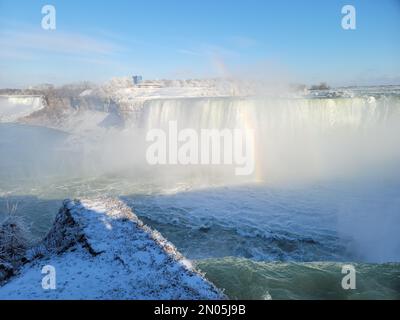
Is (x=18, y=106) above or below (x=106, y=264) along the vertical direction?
above

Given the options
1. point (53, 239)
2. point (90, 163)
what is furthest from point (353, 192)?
point (90, 163)

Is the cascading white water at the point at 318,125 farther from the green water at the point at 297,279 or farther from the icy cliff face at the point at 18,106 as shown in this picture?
the icy cliff face at the point at 18,106

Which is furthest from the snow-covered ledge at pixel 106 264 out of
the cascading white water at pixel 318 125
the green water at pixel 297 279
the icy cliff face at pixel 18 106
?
the icy cliff face at pixel 18 106

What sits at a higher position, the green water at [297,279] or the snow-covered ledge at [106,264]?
the snow-covered ledge at [106,264]

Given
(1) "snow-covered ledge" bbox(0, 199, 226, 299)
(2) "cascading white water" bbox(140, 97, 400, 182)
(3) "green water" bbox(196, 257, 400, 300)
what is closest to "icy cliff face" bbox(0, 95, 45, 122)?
(2) "cascading white water" bbox(140, 97, 400, 182)

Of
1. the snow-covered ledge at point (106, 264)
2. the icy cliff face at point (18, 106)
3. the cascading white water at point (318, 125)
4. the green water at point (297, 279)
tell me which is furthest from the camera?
the icy cliff face at point (18, 106)

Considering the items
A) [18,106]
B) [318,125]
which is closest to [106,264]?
[318,125]

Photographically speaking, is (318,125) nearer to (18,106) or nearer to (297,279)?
(297,279)

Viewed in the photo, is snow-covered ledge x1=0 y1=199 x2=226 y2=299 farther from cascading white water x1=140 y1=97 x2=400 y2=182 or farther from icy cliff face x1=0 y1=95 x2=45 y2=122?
icy cliff face x1=0 y1=95 x2=45 y2=122

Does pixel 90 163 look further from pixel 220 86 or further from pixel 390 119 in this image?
pixel 220 86
